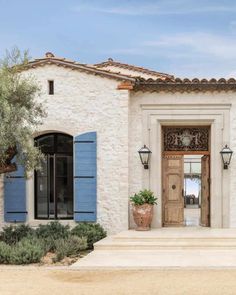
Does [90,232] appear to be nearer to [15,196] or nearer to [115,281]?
[15,196]

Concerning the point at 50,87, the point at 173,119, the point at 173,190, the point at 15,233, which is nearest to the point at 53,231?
the point at 15,233

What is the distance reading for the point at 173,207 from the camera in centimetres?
1552

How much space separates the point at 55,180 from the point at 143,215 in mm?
2754

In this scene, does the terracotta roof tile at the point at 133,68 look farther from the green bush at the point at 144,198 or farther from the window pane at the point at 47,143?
the green bush at the point at 144,198

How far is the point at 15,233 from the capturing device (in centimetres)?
1353

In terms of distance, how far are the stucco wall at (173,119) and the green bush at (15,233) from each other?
297cm

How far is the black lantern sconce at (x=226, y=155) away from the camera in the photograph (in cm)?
1460

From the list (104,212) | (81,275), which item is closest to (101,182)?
(104,212)

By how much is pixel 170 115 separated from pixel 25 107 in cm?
437

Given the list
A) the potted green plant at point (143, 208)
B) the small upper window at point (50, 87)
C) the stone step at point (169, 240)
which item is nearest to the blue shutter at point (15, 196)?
the small upper window at point (50, 87)

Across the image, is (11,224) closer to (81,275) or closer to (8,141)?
(8,141)

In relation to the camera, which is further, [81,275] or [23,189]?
[23,189]

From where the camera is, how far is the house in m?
14.5

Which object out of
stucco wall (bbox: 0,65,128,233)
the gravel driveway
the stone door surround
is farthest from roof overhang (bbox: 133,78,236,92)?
the gravel driveway
